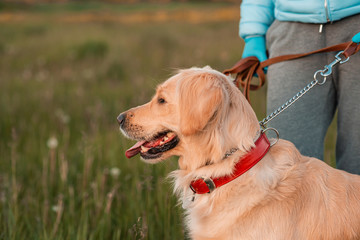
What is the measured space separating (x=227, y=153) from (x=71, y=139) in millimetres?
3087

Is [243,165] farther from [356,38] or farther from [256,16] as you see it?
[256,16]

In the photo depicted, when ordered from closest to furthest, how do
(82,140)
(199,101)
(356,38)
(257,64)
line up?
1. (199,101)
2. (356,38)
3. (257,64)
4. (82,140)

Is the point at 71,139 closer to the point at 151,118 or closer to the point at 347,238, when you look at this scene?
the point at 151,118

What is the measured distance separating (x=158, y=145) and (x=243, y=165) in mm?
518

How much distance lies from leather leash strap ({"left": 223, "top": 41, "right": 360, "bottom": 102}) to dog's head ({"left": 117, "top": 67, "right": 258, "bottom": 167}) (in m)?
0.49

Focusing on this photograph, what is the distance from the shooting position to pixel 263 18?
8.79ft

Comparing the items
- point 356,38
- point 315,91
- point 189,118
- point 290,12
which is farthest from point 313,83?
point 189,118

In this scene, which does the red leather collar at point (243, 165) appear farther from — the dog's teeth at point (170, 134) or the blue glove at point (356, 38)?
the blue glove at point (356, 38)

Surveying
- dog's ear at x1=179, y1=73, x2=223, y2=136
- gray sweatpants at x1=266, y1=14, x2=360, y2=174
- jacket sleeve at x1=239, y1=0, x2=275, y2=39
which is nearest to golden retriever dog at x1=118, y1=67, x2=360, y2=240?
dog's ear at x1=179, y1=73, x2=223, y2=136

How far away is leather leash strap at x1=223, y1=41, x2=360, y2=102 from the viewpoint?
2.17 meters

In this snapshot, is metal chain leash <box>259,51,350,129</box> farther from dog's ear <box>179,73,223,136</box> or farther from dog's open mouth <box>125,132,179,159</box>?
dog's open mouth <box>125,132,179,159</box>

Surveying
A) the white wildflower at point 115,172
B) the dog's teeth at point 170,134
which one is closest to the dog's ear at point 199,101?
the dog's teeth at point 170,134

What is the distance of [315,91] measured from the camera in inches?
93.2

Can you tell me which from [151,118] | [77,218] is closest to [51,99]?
[77,218]
